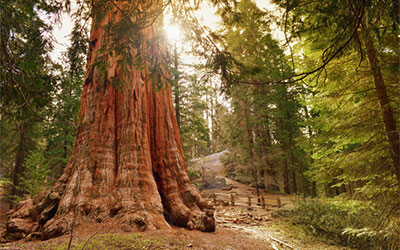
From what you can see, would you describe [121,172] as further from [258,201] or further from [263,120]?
[263,120]

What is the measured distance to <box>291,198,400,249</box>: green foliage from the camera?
166 inches

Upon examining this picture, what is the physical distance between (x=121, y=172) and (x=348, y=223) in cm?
776

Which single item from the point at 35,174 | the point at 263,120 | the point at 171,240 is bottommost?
the point at 171,240

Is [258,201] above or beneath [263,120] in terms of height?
beneath

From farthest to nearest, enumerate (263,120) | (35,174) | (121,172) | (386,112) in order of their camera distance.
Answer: (263,120) < (35,174) < (121,172) < (386,112)

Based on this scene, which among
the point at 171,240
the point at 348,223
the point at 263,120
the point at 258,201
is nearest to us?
the point at 171,240

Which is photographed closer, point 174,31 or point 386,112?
point 174,31

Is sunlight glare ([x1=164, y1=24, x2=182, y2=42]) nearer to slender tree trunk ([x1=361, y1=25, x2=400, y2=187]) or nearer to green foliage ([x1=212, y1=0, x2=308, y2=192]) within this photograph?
slender tree trunk ([x1=361, y1=25, x2=400, y2=187])

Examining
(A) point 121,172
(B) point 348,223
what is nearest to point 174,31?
(A) point 121,172

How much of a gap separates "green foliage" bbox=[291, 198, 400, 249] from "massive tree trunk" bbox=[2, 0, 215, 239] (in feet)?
12.8

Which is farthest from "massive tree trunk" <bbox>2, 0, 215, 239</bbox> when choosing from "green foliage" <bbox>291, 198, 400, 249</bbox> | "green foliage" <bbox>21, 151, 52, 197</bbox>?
"green foliage" <bbox>21, 151, 52, 197</bbox>

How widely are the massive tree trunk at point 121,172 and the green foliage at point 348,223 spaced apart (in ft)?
12.8

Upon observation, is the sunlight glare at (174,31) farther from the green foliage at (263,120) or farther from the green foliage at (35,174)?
the green foliage at (35,174)

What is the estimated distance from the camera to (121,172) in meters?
5.43
